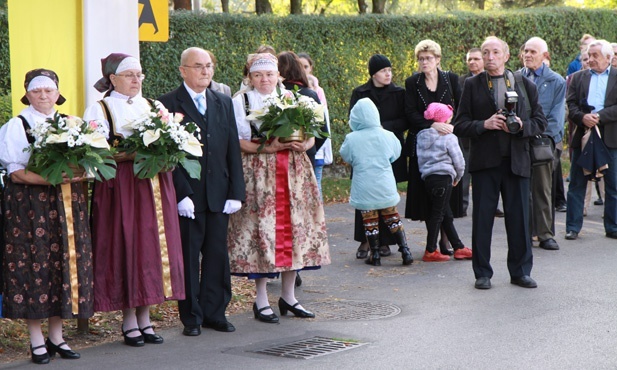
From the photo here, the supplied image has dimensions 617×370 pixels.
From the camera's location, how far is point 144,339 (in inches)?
309

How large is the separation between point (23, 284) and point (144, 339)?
1.10 meters

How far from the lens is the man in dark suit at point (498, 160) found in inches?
385

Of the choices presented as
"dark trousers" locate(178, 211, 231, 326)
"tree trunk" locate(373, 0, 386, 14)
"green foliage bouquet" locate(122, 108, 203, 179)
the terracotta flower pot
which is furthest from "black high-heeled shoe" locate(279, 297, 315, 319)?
"tree trunk" locate(373, 0, 386, 14)

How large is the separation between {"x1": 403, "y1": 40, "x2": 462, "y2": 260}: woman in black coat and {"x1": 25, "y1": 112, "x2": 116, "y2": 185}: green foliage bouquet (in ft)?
17.0

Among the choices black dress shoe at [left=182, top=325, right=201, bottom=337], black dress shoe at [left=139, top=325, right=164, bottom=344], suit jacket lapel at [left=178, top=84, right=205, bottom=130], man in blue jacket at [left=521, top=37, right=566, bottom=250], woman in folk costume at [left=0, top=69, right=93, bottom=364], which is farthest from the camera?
man in blue jacket at [left=521, top=37, right=566, bottom=250]

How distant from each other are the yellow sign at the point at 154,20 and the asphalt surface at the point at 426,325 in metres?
2.67

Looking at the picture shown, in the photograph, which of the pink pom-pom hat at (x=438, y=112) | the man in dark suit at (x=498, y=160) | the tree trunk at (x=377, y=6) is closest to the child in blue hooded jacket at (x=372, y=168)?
A: the pink pom-pom hat at (x=438, y=112)

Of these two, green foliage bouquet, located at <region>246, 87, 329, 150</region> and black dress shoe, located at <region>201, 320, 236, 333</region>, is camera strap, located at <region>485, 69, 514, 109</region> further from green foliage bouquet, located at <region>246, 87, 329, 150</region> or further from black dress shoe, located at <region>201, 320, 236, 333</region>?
black dress shoe, located at <region>201, 320, 236, 333</region>

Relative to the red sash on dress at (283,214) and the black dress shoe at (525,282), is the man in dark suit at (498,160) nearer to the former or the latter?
the black dress shoe at (525,282)

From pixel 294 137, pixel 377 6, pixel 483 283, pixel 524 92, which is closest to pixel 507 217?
pixel 483 283

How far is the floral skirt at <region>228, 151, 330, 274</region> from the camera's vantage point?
851 centimetres

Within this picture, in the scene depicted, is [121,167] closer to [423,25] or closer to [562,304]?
[562,304]

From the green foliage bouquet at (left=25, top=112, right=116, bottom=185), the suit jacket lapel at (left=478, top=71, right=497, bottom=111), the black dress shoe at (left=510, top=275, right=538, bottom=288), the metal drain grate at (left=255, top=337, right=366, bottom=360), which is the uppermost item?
the suit jacket lapel at (left=478, top=71, right=497, bottom=111)

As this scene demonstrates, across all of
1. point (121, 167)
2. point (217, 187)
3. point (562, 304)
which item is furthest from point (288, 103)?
point (562, 304)
